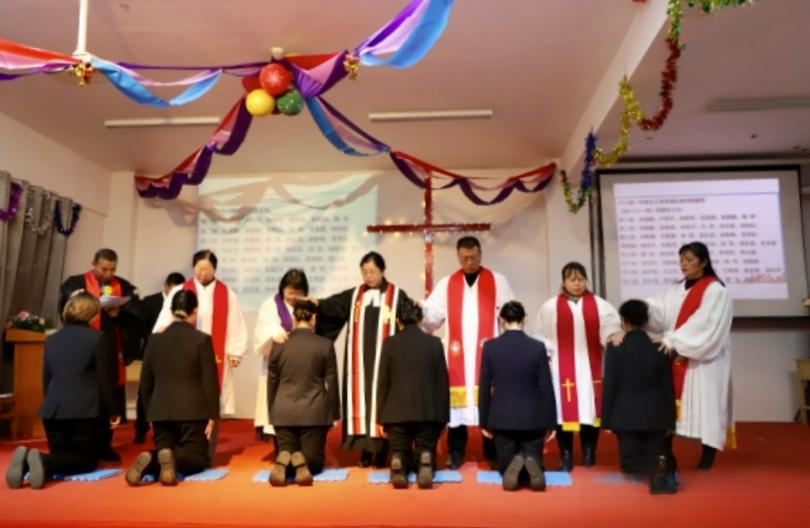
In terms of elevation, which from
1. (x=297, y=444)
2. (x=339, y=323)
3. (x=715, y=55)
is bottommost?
(x=297, y=444)

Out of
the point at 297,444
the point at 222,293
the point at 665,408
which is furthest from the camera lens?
the point at 222,293

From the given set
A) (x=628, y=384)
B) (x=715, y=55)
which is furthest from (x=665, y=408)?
(x=715, y=55)

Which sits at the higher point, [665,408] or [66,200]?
[66,200]

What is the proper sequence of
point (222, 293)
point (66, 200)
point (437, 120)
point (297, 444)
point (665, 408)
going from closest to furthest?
point (665, 408)
point (297, 444)
point (222, 293)
point (437, 120)
point (66, 200)

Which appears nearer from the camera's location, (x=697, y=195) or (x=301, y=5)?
(x=301, y=5)

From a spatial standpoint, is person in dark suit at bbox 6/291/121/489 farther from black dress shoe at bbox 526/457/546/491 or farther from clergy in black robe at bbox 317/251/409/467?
black dress shoe at bbox 526/457/546/491

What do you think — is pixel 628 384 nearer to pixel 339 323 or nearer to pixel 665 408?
pixel 665 408

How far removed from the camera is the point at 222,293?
4750mm

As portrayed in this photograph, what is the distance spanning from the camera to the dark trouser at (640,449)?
142 inches

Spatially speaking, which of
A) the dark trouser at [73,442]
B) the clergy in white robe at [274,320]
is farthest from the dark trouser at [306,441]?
the dark trouser at [73,442]

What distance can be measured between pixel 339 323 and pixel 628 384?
191 cm

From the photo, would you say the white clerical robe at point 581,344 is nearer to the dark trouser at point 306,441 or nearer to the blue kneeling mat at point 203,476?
the dark trouser at point 306,441

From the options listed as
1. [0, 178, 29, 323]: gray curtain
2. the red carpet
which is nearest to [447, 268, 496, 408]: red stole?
the red carpet

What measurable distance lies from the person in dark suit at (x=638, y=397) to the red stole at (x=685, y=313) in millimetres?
510
